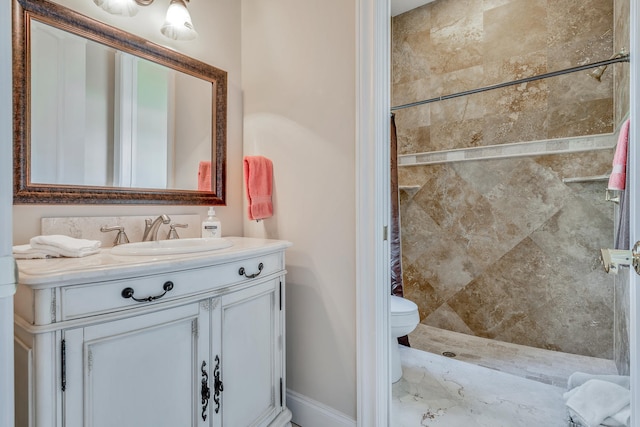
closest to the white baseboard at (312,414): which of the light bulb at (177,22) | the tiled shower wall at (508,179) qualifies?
the tiled shower wall at (508,179)

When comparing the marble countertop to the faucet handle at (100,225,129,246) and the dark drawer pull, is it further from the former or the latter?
the faucet handle at (100,225,129,246)

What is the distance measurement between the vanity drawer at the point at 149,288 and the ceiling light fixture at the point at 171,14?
3.90 ft

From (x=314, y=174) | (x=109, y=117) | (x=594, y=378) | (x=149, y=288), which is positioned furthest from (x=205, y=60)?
(x=594, y=378)

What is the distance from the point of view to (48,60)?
1.19 m

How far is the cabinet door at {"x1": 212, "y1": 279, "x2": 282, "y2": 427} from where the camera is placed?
1.20m

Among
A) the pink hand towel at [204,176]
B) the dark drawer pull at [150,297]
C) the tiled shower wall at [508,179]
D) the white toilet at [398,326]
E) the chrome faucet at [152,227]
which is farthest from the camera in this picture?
the tiled shower wall at [508,179]

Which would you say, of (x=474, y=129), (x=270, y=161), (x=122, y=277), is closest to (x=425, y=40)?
(x=474, y=129)

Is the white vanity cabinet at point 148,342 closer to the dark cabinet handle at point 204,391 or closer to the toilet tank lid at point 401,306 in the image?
the dark cabinet handle at point 204,391

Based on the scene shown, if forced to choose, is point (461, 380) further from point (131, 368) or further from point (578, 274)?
point (131, 368)

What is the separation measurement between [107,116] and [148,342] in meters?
0.98

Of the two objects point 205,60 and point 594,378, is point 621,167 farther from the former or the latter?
point 205,60

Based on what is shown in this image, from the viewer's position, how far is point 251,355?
130 cm

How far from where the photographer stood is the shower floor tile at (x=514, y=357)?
6.69 feet

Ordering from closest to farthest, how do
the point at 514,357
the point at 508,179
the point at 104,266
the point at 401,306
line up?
the point at 104,266 → the point at 401,306 → the point at 514,357 → the point at 508,179
